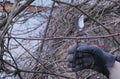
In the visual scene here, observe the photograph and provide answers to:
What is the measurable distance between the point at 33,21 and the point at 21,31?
267 millimetres

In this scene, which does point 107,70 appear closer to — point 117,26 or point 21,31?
point 117,26

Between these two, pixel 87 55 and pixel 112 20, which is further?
pixel 112 20

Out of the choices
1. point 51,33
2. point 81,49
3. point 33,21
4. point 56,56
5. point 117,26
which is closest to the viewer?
point 81,49

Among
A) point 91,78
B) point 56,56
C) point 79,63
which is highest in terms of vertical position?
point 79,63

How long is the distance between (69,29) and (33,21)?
115cm

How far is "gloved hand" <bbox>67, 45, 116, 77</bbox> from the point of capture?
204 cm

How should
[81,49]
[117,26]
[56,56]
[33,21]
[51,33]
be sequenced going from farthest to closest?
[33,21] < [117,26] < [51,33] < [56,56] < [81,49]

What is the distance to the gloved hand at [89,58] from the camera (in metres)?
2.04

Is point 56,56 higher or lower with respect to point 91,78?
higher

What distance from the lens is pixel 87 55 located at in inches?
82.8

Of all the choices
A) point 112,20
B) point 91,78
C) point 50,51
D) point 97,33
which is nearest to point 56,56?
point 50,51

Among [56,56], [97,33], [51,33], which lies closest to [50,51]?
[56,56]

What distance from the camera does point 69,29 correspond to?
4535 mm

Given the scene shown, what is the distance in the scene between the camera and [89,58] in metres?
2.11
